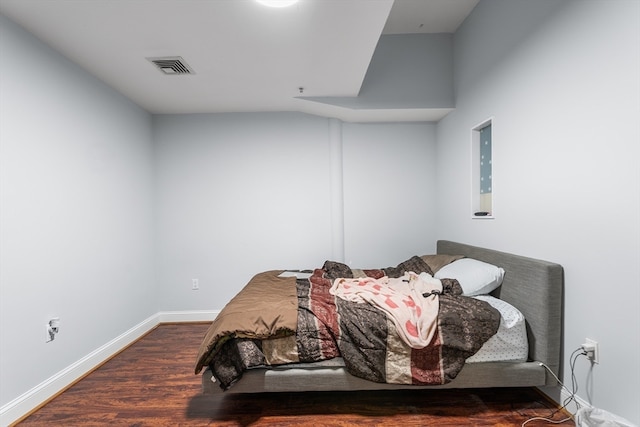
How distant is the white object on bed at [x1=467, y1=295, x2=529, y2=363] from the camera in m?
1.90

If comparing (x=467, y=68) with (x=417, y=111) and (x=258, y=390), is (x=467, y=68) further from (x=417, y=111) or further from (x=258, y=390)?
(x=258, y=390)

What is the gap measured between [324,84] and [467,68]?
1.40 metres

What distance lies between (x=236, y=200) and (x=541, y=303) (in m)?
3.12

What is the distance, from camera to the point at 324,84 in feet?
10.2

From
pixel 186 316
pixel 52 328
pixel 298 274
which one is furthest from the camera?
pixel 186 316

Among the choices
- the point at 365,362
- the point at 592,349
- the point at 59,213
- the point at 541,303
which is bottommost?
the point at 365,362

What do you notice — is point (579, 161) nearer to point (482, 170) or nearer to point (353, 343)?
point (482, 170)

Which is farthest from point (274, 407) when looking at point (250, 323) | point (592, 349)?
point (592, 349)

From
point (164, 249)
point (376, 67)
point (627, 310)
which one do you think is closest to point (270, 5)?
point (376, 67)

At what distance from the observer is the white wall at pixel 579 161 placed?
4.86ft

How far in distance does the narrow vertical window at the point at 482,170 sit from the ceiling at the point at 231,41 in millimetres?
790

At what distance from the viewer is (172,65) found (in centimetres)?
261

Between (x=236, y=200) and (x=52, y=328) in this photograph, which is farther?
(x=236, y=200)

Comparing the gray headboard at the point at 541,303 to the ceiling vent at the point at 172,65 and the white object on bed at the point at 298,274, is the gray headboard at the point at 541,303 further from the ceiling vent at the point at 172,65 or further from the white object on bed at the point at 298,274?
the ceiling vent at the point at 172,65
